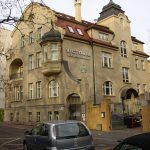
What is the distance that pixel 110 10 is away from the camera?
41844mm

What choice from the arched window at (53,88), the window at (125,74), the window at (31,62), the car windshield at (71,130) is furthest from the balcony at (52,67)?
the car windshield at (71,130)

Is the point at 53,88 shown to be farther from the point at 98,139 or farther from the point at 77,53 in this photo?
the point at 98,139

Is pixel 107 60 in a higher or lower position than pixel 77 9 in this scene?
lower

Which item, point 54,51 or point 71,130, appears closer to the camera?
point 71,130

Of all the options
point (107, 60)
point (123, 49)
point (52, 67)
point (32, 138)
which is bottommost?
point (32, 138)

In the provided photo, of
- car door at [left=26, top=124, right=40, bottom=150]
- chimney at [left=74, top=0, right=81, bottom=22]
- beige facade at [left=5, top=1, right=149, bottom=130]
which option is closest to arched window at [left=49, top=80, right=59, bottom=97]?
beige facade at [left=5, top=1, right=149, bottom=130]

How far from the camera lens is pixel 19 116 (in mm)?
38750

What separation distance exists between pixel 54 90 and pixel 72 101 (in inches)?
97.9

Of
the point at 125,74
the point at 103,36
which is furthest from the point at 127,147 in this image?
the point at 125,74

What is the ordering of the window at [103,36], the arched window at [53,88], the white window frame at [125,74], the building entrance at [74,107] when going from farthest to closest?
1. the white window frame at [125,74]
2. the window at [103,36]
3. the arched window at [53,88]
4. the building entrance at [74,107]

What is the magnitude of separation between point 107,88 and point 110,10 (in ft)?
40.0

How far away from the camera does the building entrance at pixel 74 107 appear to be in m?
30.5

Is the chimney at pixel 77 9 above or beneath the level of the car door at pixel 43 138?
above

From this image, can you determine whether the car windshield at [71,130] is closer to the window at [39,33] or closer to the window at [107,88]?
the window at [107,88]
